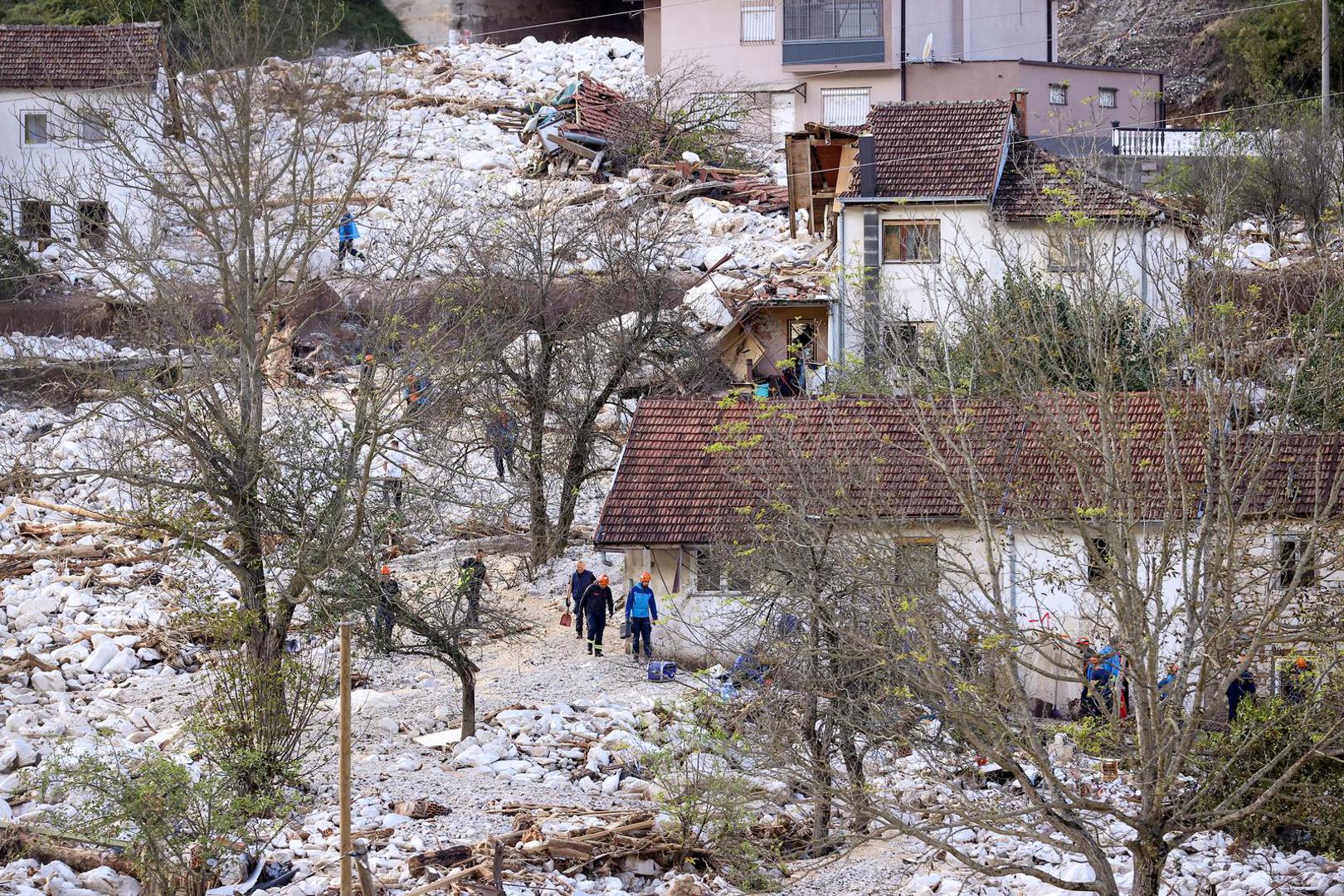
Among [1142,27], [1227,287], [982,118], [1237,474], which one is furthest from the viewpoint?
[1142,27]

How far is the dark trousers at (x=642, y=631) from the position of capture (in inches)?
789

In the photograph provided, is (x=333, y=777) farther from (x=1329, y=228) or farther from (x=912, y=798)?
(x=1329, y=228)

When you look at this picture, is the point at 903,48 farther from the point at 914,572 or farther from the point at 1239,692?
the point at 914,572

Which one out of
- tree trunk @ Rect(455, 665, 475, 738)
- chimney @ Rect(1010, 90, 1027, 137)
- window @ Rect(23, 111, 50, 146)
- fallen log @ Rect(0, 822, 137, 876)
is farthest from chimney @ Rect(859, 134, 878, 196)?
fallen log @ Rect(0, 822, 137, 876)

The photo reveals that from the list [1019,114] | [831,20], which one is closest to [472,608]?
[1019,114]

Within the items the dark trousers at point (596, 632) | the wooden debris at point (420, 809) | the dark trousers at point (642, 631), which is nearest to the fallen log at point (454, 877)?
the wooden debris at point (420, 809)

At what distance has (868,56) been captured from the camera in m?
38.6

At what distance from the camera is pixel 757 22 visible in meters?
40.4

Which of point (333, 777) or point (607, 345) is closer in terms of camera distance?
point (333, 777)

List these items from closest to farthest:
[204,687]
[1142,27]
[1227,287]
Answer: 1. [1227,287]
2. [204,687]
3. [1142,27]

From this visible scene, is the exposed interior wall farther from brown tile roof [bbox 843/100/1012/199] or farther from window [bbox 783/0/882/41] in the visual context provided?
brown tile roof [bbox 843/100/1012/199]

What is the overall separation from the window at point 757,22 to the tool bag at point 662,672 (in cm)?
2473

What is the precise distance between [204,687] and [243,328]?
17.3ft

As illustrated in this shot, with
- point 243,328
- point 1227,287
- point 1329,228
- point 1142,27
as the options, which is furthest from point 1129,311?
point 1142,27
